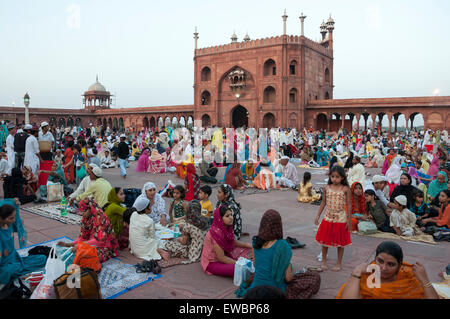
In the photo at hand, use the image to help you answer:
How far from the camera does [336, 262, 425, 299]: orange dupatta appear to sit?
7.00 ft

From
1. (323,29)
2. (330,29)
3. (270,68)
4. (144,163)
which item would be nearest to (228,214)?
→ (144,163)

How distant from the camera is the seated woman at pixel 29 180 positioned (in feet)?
22.0

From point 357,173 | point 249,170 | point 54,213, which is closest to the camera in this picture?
point 54,213

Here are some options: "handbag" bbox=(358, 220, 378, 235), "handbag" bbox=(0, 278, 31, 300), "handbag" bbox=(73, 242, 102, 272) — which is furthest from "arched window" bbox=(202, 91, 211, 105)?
"handbag" bbox=(0, 278, 31, 300)

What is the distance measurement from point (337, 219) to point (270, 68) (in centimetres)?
2687

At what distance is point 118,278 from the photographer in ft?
10.5

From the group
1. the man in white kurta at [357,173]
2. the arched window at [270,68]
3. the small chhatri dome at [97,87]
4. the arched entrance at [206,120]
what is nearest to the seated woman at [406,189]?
the man in white kurta at [357,173]

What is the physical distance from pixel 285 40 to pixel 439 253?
25612 mm

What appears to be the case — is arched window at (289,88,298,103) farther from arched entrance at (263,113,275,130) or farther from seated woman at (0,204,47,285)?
seated woman at (0,204,47,285)

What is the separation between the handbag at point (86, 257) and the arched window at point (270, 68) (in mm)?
27116

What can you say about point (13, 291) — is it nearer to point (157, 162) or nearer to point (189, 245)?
point (189, 245)

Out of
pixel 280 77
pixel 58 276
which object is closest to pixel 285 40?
pixel 280 77

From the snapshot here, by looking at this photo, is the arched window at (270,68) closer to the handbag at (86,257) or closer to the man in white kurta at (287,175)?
the man in white kurta at (287,175)
